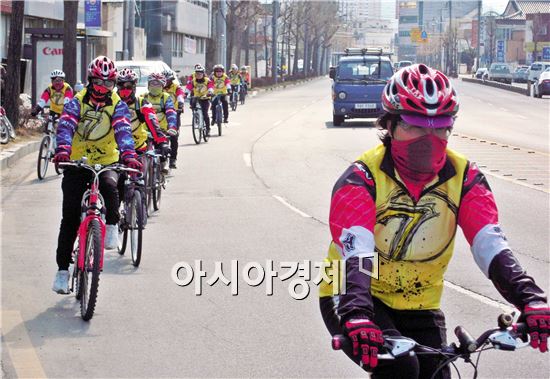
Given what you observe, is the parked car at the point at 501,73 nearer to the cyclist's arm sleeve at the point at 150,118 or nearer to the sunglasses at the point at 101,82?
the cyclist's arm sleeve at the point at 150,118

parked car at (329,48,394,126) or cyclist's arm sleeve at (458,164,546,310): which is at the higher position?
parked car at (329,48,394,126)

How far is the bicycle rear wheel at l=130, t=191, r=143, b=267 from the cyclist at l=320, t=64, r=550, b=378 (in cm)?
583

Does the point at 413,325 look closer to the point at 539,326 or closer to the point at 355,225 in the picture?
the point at 355,225

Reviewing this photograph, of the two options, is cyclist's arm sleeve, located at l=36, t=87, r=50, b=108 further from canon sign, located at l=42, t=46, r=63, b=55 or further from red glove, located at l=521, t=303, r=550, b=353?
red glove, located at l=521, t=303, r=550, b=353

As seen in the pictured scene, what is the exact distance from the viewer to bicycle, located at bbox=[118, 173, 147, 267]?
9781mm

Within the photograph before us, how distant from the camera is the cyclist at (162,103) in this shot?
14.3 meters

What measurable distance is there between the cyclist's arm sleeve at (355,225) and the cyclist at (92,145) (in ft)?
14.4

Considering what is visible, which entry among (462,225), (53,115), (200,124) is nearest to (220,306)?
(462,225)

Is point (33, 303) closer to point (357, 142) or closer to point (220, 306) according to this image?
point (220, 306)

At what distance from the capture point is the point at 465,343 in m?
3.38

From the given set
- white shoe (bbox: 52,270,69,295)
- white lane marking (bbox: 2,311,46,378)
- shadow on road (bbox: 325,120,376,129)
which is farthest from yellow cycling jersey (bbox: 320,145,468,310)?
shadow on road (bbox: 325,120,376,129)

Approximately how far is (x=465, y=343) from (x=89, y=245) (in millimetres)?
4859

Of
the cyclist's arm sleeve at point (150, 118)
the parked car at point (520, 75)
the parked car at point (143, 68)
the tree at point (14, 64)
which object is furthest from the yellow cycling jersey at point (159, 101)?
the parked car at point (520, 75)

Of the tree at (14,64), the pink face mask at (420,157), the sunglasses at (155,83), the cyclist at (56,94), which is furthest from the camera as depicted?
the tree at (14,64)
